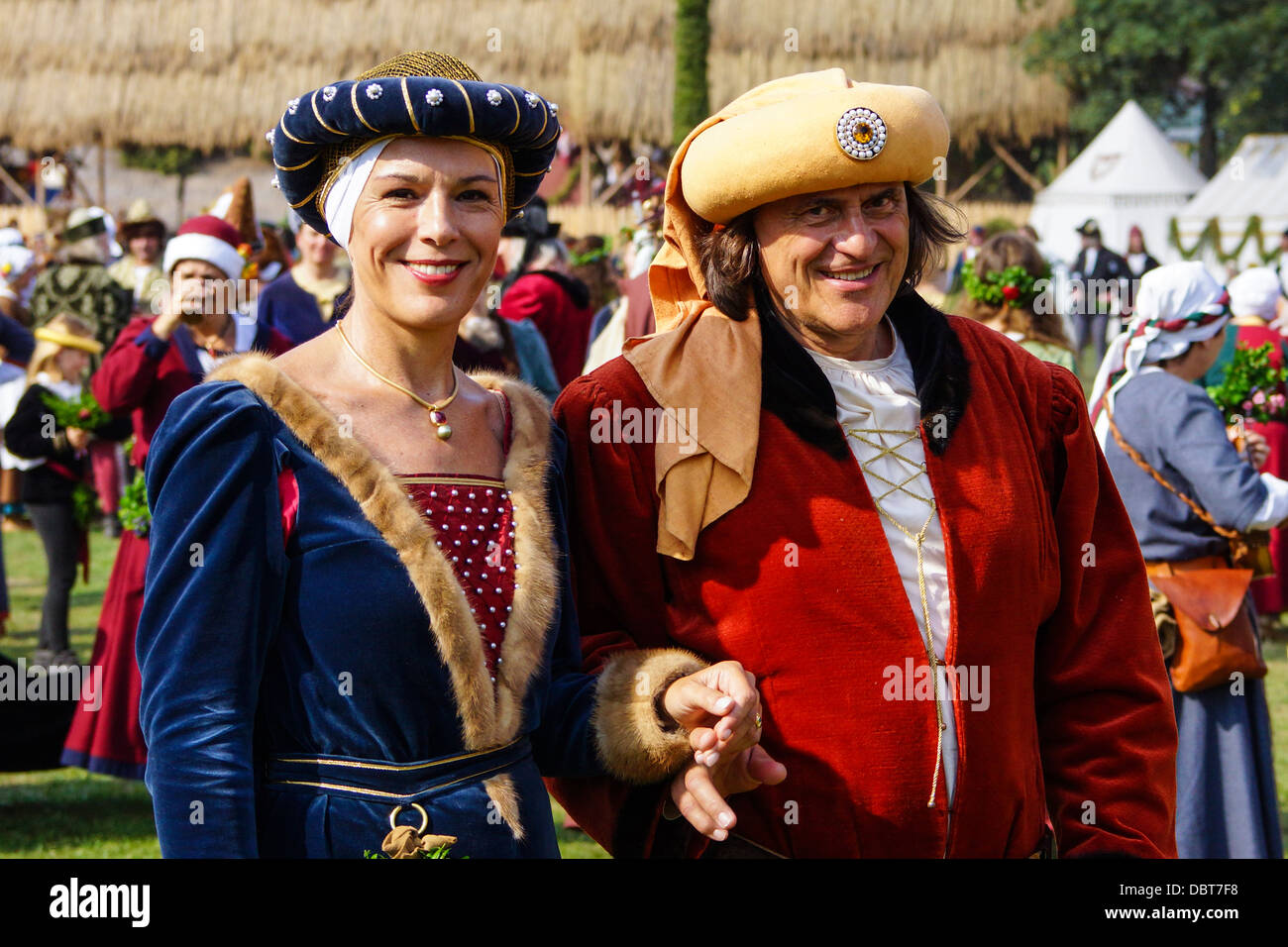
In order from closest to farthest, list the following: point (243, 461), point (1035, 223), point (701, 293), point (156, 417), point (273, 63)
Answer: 1. point (243, 461)
2. point (701, 293)
3. point (156, 417)
4. point (1035, 223)
5. point (273, 63)

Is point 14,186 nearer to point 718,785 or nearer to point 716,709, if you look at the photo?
point 718,785

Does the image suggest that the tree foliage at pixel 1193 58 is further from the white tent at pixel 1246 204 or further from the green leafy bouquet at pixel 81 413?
the green leafy bouquet at pixel 81 413

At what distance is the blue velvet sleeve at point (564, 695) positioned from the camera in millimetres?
2355

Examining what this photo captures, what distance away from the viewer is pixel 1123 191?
2077 cm

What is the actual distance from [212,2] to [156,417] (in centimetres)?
A: 2115

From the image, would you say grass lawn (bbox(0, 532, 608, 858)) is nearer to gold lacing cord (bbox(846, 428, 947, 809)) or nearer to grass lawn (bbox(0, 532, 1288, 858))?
grass lawn (bbox(0, 532, 1288, 858))

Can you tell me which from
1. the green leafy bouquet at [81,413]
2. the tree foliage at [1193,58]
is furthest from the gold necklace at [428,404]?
the tree foliage at [1193,58]

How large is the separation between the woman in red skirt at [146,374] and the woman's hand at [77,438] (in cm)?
142

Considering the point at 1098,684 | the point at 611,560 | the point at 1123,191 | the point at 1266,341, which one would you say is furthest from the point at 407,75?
the point at 1123,191

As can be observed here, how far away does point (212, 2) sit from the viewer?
24.4 meters

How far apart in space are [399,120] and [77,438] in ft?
17.8
